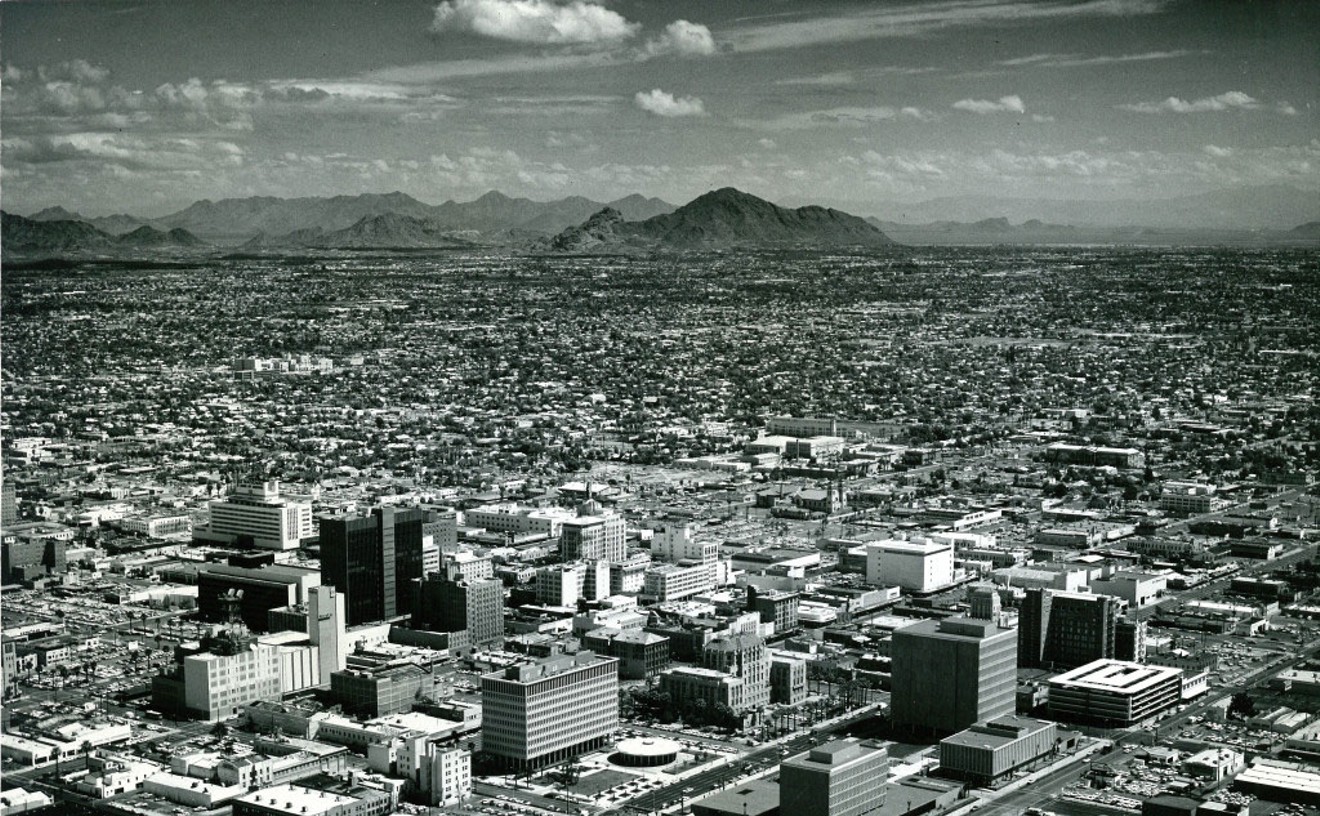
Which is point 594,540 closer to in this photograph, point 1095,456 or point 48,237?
point 1095,456

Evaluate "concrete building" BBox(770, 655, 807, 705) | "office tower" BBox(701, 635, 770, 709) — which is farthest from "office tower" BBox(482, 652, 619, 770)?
"concrete building" BBox(770, 655, 807, 705)

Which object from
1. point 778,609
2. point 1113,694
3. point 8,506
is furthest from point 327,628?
point 8,506

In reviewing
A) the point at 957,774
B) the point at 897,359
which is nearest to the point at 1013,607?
the point at 957,774

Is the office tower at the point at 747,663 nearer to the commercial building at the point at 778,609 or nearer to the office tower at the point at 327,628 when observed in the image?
the commercial building at the point at 778,609

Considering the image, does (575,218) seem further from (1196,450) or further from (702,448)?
(1196,450)

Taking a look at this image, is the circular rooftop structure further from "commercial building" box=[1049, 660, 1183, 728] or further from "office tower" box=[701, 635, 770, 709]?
"commercial building" box=[1049, 660, 1183, 728]

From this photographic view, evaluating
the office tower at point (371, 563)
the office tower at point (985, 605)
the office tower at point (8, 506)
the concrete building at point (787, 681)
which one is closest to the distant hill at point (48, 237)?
the office tower at point (8, 506)
